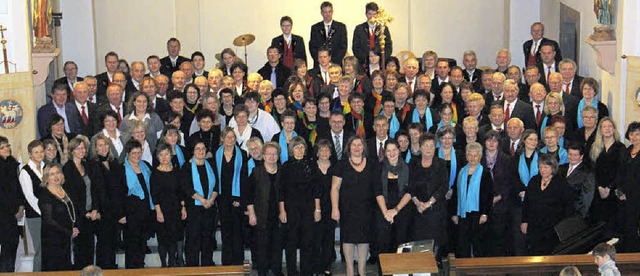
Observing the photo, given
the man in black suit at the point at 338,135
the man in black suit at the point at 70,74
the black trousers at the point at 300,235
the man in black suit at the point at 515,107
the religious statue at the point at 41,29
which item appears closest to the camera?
the black trousers at the point at 300,235

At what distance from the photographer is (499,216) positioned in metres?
13.3

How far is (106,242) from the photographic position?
44.2ft

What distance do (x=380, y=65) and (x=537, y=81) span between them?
2.55m

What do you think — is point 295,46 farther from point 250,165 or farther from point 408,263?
point 408,263

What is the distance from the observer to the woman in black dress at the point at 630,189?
13008mm

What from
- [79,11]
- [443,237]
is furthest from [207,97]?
[79,11]

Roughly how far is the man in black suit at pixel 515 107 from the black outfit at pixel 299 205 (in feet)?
8.55

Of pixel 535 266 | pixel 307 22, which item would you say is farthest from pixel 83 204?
pixel 307 22

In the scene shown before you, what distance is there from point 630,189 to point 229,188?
164 inches

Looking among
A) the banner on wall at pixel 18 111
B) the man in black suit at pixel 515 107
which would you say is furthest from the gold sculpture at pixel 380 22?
the banner on wall at pixel 18 111

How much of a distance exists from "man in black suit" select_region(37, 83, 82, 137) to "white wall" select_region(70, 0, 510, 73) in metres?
5.75

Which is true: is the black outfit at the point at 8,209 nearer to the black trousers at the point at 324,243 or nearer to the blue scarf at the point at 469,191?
the black trousers at the point at 324,243

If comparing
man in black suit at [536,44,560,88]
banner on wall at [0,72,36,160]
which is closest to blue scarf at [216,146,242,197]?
banner on wall at [0,72,36,160]

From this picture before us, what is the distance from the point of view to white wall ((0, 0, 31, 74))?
14891mm
